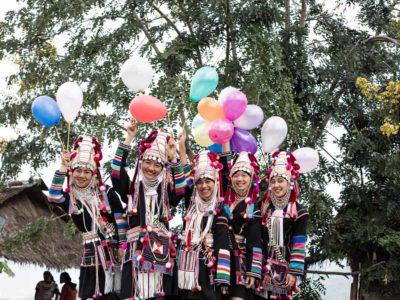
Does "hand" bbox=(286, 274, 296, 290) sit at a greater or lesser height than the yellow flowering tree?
lesser

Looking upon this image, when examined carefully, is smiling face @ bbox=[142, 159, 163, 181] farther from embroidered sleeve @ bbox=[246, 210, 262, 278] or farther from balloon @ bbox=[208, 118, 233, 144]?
→ embroidered sleeve @ bbox=[246, 210, 262, 278]

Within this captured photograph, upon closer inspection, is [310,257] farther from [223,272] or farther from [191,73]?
[223,272]

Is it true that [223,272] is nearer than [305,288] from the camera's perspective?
Yes

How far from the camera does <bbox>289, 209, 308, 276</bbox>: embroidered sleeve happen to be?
5230mm

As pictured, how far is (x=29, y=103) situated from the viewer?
9688 mm

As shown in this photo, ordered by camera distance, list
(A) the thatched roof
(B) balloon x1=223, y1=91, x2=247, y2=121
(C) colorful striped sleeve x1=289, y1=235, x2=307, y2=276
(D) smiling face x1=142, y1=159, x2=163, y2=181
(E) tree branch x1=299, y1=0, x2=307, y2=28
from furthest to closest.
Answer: (A) the thatched roof < (E) tree branch x1=299, y1=0, x2=307, y2=28 < (B) balloon x1=223, y1=91, x2=247, y2=121 < (C) colorful striped sleeve x1=289, y1=235, x2=307, y2=276 < (D) smiling face x1=142, y1=159, x2=163, y2=181

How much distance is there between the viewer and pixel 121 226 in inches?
201

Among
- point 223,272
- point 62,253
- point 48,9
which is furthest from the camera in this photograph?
point 62,253

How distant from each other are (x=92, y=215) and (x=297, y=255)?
4.63 ft

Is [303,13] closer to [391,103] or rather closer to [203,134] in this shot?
[391,103]

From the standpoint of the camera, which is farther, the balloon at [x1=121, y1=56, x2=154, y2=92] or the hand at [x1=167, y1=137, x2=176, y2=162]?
the balloon at [x1=121, y1=56, x2=154, y2=92]

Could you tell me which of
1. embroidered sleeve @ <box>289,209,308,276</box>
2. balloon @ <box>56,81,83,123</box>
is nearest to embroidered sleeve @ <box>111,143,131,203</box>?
balloon @ <box>56,81,83,123</box>

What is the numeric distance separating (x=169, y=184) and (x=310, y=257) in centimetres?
525

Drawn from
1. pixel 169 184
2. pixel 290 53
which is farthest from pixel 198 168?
pixel 290 53
